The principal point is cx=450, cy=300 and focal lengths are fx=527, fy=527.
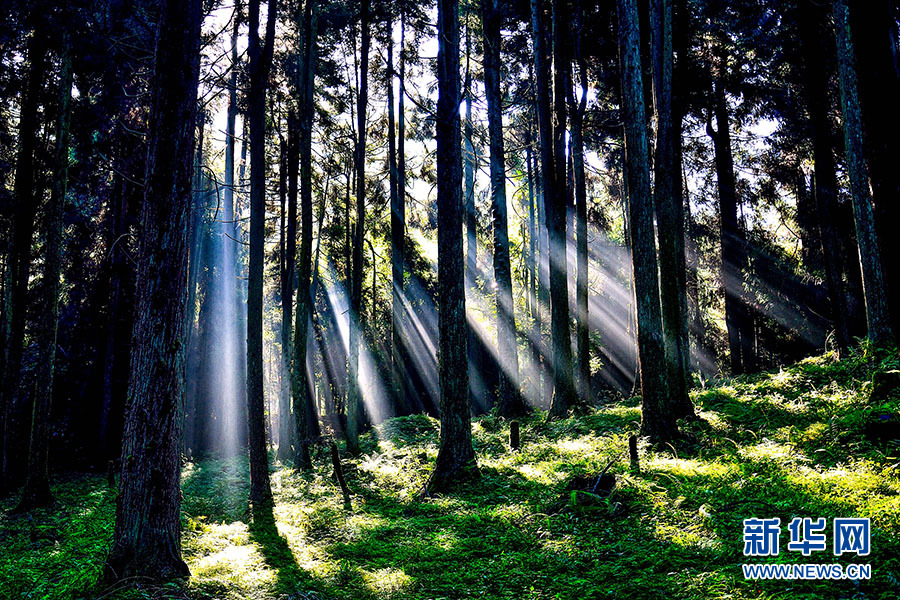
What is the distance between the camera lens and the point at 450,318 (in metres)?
8.91

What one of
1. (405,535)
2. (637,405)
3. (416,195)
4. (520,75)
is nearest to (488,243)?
(416,195)

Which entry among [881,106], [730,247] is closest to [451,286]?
[881,106]

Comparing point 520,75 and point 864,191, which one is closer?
point 864,191

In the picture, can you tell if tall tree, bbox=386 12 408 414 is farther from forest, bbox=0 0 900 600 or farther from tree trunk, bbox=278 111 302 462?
tree trunk, bbox=278 111 302 462

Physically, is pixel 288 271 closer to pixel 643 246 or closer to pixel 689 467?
pixel 643 246

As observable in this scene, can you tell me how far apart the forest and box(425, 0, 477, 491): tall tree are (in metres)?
0.05

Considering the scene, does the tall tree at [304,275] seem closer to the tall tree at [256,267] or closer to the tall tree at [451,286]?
the tall tree at [256,267]

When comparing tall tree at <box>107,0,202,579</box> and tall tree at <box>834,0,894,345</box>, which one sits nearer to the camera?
tall tree at <box>107,0,202,579</box>

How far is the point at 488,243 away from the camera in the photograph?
97.2ft

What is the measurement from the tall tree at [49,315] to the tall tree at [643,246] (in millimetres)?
11256

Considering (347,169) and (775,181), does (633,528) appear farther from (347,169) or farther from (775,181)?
(775,181)

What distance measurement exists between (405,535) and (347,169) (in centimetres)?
1652

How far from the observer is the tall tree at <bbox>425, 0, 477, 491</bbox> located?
28.6 feet

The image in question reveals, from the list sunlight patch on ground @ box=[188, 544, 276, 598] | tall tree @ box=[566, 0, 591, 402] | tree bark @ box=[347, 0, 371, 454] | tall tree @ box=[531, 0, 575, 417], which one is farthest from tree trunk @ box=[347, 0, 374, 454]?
→ sunlight patch on ground @ box=[188, 544, 276, 598]
